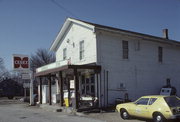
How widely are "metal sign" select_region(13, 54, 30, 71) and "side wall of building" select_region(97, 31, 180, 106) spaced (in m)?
10.3

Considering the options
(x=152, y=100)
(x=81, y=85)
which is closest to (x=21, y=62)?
(x=81, y=85)

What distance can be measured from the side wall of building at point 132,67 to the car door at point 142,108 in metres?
5.62

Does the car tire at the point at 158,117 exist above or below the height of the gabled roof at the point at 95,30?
below

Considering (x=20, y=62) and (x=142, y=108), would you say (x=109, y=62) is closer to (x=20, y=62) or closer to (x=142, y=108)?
(x=142, y=108)

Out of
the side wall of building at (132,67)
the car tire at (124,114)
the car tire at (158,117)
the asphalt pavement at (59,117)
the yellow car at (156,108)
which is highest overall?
the side wall of building at (132,67)

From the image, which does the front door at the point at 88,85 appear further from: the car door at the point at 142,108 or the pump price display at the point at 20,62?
the pump price display at the point at 20,62

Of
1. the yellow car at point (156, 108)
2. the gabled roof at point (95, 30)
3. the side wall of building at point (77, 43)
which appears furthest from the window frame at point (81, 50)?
the yellow car at point (156, 108)

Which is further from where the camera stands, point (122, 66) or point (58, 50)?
point (58, 50)

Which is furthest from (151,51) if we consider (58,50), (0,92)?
(0,92)

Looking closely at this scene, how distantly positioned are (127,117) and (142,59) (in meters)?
8.90

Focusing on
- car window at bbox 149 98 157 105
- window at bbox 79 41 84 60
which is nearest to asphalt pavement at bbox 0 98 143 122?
car window at bbox 149 98 157 105

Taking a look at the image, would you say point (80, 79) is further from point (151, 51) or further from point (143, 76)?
point (151, 51)

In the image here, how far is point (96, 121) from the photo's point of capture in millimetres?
12383

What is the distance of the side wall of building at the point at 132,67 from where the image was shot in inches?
714
